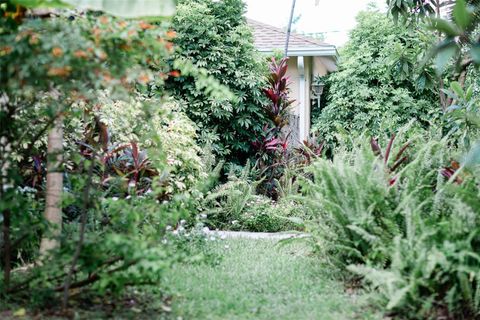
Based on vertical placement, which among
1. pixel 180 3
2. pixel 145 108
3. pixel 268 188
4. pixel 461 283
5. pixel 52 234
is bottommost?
pixel 268 188

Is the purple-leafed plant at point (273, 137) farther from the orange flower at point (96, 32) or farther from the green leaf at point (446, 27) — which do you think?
the orange flower at point (96, 32)

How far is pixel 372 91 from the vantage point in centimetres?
1273

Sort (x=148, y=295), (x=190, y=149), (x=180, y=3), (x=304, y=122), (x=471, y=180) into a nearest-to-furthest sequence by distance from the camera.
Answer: (x=148, y=295), (x=471, y=180), (x=190, y=149), (x=180, y=3), (x=304, y=122)

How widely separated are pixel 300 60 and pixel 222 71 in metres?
3.80

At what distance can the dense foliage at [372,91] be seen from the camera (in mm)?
12359

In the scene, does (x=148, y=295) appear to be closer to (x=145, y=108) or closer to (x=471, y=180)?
(x=145, y=108)

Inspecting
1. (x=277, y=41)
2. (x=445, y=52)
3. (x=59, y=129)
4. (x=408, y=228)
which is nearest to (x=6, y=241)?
(x=59, y=129)

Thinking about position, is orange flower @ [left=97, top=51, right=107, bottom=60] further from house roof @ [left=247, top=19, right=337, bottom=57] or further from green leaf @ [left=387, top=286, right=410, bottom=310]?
house roof @ [left=247, top=19, right=337, bottom=57]

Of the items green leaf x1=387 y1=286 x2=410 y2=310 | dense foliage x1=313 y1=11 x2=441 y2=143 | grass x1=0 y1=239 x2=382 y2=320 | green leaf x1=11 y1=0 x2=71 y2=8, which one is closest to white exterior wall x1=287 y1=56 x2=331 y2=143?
dense foliage x1=313 y1=11 x2=441 y2=143

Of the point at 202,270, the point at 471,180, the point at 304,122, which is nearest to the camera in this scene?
the point at 471,180

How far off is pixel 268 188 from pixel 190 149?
303 cm

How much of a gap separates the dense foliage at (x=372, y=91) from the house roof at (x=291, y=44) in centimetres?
68

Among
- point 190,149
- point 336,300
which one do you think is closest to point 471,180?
point 336,300

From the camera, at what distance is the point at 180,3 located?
35.0ft
